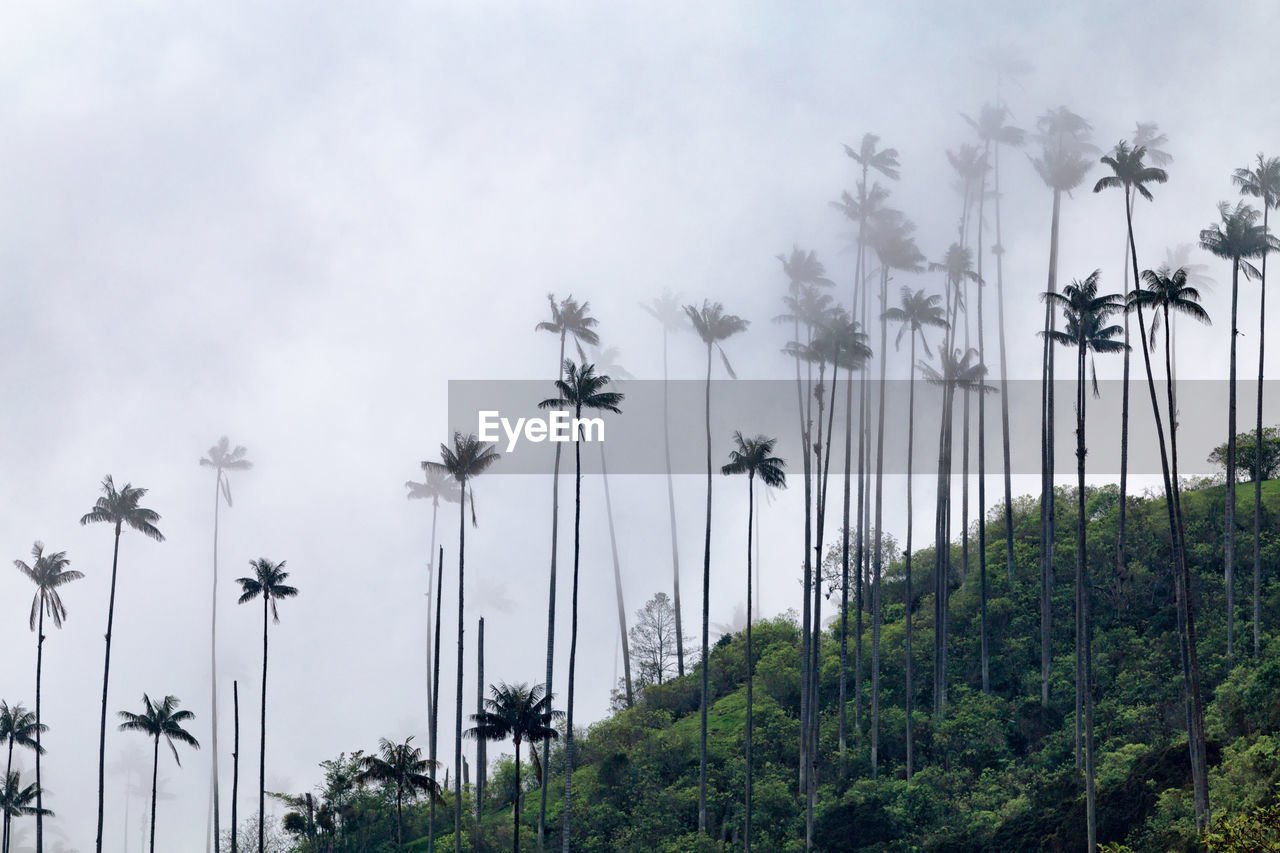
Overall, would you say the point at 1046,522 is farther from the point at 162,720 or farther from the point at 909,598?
the point at 162,720

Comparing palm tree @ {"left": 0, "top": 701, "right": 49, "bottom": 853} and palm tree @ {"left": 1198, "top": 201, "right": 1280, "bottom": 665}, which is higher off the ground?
palm tree @ {"left": 1198, "top": 201, "right": 1280, "bottom": 665}

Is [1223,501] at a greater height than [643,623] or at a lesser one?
greater

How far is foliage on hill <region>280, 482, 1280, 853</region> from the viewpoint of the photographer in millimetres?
51344

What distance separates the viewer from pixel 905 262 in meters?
85.4

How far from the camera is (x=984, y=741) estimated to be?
62062 millimetres

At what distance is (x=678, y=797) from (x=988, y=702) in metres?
16.9

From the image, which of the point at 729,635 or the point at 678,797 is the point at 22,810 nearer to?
the point at 678,797

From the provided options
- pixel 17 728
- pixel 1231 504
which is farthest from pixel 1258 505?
pixel 17 728

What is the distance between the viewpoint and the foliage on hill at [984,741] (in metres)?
51.3

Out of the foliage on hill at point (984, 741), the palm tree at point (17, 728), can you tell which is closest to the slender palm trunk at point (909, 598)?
the foliage on hill at point (984, 741)

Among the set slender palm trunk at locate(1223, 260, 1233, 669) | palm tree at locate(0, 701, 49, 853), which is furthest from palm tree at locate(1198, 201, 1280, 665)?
palm tree at locate(0, 701, 49, 853)

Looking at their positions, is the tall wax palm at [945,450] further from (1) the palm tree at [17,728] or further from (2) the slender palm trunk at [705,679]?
(1) the palm tree at [17,728]

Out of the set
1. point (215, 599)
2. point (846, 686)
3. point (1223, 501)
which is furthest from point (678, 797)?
point (215, 599)

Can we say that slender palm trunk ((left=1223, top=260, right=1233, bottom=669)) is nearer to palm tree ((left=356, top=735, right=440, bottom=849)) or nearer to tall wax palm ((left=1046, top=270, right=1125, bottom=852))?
tall wax palm ((left=1046, top=270, right=1125, bottom=852))
